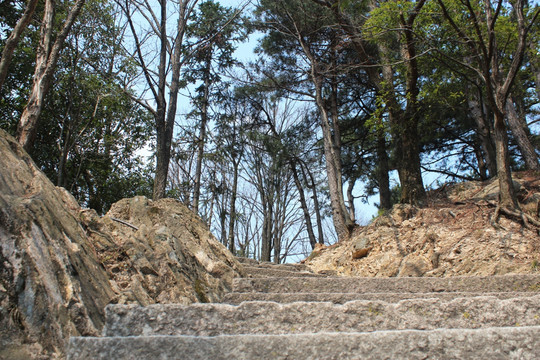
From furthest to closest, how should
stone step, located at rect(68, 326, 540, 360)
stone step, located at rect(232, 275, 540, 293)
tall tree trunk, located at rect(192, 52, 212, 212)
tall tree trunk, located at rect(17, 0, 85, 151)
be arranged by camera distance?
tall tree trunk, located at rect(192, 52, 212, 212)
tall tree trunk, located at rect(17, 0, 85, 151)
stone step, located at rect(232, 275, 540, 293)
stone step, located at rect(68, 326, 540, 360)

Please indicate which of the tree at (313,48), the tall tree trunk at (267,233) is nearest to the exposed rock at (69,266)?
the tree at (313,48)

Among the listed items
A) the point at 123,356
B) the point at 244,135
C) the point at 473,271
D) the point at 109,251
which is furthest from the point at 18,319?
the point at 244,135

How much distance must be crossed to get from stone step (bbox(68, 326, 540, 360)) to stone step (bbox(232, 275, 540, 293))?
6.85ft

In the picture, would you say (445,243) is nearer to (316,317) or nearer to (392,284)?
(392,284)

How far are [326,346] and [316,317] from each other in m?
0.63

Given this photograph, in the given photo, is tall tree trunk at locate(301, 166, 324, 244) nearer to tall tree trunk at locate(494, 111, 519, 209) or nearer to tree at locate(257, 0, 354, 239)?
tree at locate(257, 0, 354, 239)

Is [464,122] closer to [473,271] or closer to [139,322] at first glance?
[473,271]

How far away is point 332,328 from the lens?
7.03 feet

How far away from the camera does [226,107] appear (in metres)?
16.7

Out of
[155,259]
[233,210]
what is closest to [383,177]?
[233,210]

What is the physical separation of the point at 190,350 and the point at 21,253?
3.65 ft

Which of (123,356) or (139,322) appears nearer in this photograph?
(123,356)

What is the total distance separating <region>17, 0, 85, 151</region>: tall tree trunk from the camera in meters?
6.05

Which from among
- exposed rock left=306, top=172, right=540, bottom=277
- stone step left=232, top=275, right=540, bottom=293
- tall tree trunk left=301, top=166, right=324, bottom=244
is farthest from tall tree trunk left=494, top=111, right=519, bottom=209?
tall tree trunk left=301, top=166, right=324, bottom=244
